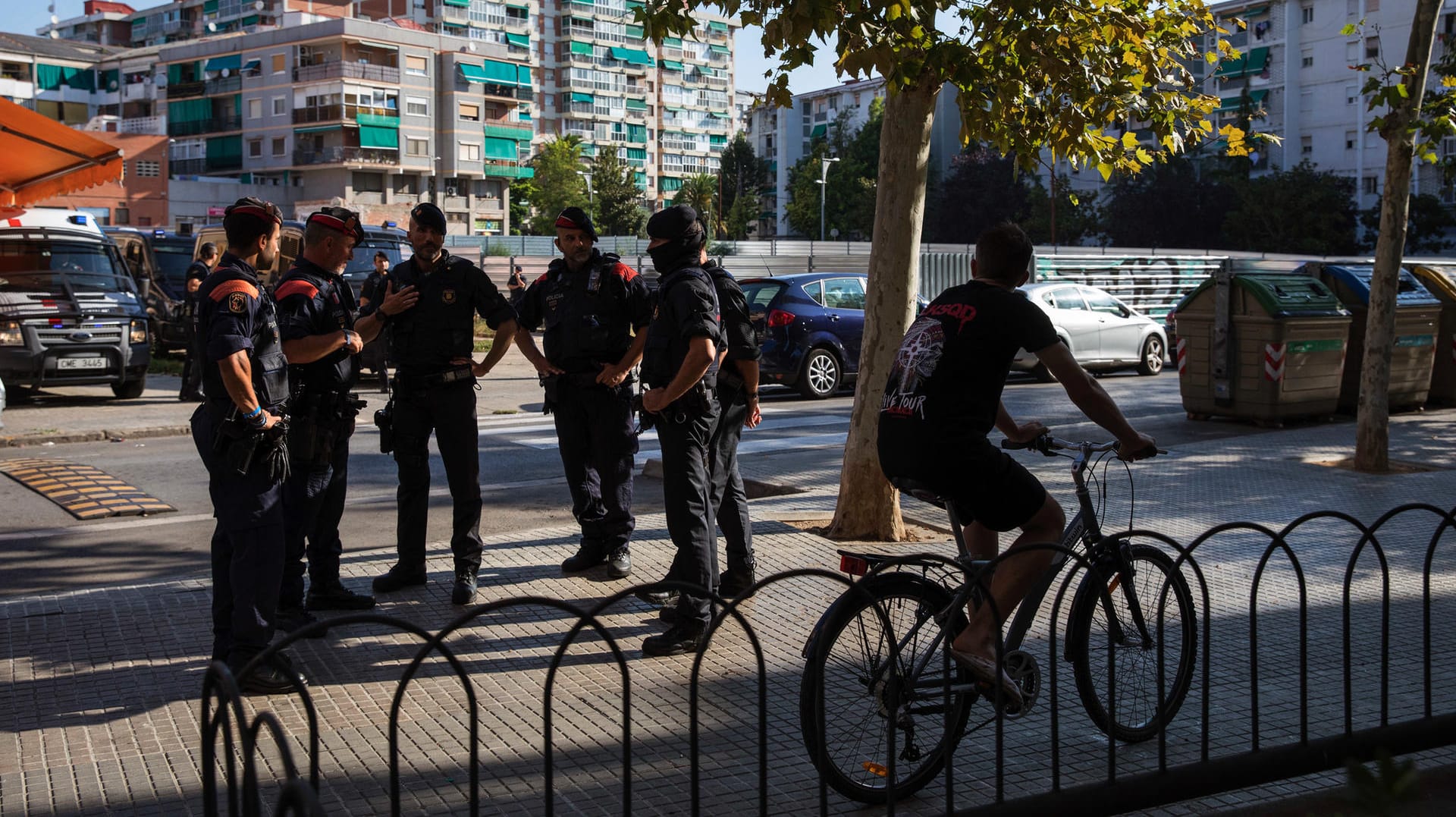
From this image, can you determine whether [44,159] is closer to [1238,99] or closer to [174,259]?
[174,259]

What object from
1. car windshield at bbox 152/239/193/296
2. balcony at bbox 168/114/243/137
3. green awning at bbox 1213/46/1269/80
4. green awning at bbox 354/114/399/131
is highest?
green awning at bbox 1213/46/1269/80

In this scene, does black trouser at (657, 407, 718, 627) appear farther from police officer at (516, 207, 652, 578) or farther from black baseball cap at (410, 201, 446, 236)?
black baseball cap at (410, 201, 446, 236)

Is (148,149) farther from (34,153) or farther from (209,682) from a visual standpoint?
(209,682)

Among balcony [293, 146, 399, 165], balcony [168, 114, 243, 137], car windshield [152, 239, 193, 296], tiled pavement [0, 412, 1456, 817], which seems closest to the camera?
tiled pavement [0, 412, 1456, 817]

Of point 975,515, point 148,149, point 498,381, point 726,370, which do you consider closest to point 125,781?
point 975,515

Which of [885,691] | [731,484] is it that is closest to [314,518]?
[731,484]

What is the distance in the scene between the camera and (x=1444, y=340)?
51.8 feet

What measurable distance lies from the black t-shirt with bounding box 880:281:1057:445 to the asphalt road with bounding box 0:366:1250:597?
4.95 metres

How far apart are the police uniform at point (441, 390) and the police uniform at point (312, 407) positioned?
434 mm

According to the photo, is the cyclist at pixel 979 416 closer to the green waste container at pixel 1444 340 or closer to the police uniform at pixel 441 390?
the police uniform at pixel 441 390

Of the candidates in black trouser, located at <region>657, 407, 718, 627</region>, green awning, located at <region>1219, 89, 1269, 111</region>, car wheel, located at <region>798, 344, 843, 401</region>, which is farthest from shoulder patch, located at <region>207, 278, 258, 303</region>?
green awning, located at <region>1219, 89, 1269, 111</region>

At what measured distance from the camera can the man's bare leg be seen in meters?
4.27

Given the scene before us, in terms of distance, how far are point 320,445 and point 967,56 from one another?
3.99 m

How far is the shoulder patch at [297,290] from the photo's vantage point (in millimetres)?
6008
